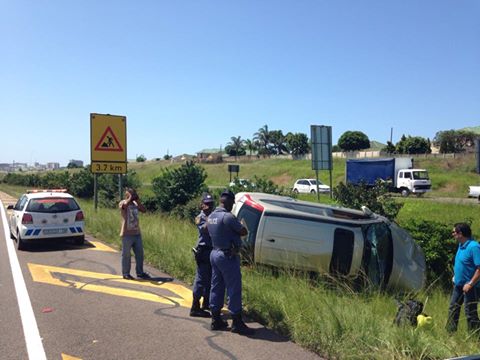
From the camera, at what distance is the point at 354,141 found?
110 meters

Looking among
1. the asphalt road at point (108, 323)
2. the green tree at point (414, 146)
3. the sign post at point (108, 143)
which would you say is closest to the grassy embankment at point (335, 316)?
the asphalt road at point (108, 323)

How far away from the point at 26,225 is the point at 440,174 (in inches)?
1849

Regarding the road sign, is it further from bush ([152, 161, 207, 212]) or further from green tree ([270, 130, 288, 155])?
green tree ([270, 130, 288, 155])

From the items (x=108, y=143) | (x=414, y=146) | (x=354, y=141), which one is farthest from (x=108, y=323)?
(x=354, y=141)

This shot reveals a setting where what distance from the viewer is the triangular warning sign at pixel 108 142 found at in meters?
16.5

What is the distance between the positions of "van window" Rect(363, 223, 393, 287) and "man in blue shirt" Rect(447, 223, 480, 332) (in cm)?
137

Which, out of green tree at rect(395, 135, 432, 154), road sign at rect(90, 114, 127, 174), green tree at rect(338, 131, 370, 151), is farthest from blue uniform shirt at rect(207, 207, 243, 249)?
green tree at rect(338, 131, 370, 151)

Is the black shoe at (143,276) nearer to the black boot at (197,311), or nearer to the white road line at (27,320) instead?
the white road line at (27,320)

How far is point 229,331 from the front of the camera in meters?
5.58

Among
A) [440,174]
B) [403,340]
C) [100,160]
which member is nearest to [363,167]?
[440,174]

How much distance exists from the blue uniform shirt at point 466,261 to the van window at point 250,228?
2.98 m

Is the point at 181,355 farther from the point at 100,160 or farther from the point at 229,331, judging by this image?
the point at 100,160

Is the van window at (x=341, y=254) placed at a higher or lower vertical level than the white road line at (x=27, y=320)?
higher

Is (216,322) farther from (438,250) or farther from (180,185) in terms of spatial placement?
(180,185)
